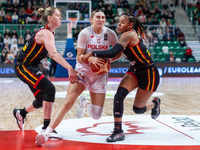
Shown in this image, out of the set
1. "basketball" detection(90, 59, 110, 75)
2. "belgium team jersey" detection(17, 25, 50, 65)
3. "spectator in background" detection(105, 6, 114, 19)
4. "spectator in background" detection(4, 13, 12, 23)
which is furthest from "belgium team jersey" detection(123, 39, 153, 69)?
"spectator in background" detection(105, 6, 114, 19)

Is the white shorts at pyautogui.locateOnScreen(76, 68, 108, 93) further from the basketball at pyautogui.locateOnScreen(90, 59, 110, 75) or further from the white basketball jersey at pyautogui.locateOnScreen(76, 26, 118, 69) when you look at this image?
the basketball at pyautogui.locateOnScreen(90, 59, 110, 75)

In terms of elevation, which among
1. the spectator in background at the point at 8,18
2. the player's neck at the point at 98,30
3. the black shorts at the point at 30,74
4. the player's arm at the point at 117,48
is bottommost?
the black shorts at the point at 30,74

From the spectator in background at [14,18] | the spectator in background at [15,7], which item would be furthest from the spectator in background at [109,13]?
the spectator in background at [15,7]

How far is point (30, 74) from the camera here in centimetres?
412

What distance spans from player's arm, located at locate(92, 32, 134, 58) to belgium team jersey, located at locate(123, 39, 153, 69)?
0.22 m

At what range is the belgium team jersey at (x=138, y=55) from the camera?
4297 millimetres

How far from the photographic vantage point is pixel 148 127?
16.0ft

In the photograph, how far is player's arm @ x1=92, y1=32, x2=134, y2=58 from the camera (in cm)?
394

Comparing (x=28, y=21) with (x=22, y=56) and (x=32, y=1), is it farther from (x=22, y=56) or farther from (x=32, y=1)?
(x=22, y=56)

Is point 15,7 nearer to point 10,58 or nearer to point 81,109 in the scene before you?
point 10,58

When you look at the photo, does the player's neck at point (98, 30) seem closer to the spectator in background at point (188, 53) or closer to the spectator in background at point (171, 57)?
the spectator in background at point (171, 57)

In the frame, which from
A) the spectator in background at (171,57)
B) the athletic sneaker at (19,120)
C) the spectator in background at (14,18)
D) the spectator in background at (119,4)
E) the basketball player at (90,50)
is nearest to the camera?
the basketball player at (90,50)

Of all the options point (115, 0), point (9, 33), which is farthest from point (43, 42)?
point (115, 0)

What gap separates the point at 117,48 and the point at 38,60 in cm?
129
